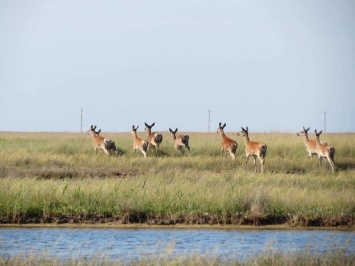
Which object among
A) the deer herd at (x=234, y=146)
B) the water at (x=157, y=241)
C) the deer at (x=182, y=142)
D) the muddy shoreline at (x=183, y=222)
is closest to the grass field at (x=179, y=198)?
the muddy shoreline at (x=183, y=222)

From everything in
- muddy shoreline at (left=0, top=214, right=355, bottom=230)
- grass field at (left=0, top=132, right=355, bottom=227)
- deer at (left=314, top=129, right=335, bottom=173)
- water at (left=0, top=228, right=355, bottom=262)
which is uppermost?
deer at (left=314, top=129, right=335, bottom=173)

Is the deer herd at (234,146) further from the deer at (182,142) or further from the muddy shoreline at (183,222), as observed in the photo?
the muddy shoreline at (183,222)

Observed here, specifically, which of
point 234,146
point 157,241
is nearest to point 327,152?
point 234,146

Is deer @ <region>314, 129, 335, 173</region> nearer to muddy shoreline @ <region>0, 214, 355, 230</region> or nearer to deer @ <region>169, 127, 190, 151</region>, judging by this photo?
deer @ <region>169, 127, 190, 151</region>

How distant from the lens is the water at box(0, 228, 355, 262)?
14734 millimetres

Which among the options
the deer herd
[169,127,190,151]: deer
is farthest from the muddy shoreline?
[169,127,190,151]: deer

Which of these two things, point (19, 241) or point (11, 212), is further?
point (11, 212)

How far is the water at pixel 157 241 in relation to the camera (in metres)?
14.7

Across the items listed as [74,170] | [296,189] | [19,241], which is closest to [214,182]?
[296,189]

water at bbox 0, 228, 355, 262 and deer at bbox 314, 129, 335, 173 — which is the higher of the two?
deer at bbox 314, 129, 335, 173

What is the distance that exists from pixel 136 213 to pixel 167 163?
1130 centimetres

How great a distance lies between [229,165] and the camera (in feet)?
98.4

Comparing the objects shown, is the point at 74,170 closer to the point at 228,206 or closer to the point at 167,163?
the point at 167,163

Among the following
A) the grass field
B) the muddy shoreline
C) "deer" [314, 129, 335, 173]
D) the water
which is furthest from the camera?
"deer" [314, 129, 335, 173]
